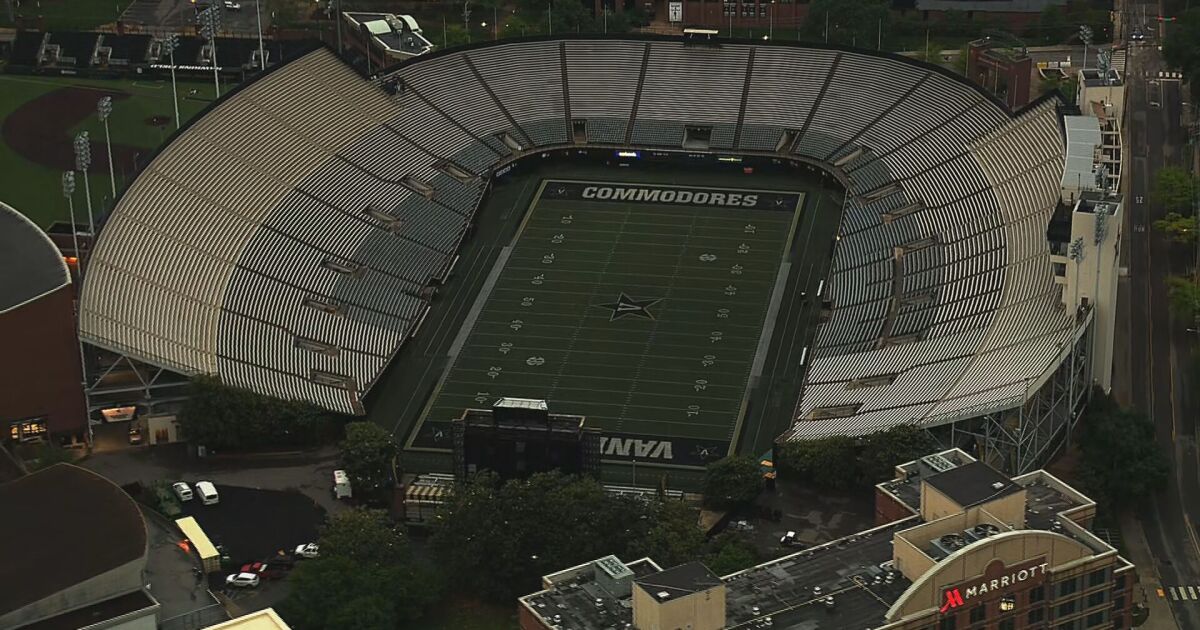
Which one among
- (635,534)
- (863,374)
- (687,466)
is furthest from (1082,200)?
(635,534)

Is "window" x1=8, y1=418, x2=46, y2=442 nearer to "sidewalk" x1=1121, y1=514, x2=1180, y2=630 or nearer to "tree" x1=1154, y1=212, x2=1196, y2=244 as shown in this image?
"sidewalk" x1=1121, y1=514, x2=1180, y2=630

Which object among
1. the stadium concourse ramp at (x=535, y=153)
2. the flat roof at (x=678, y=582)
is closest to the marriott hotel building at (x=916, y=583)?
the flat roof at (x=678, y=582)

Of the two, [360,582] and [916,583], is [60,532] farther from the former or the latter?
[916,583]

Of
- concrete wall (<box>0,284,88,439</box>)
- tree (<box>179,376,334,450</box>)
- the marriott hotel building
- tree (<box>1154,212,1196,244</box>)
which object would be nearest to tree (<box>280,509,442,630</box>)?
tree (<box>179,376,334,450</box>)

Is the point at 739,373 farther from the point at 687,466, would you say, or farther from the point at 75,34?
the point at 75,34

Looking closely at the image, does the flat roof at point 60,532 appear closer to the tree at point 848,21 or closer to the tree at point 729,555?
the tree at point 729,555

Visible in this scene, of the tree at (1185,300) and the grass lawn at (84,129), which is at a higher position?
the grass lawn at (84,129)

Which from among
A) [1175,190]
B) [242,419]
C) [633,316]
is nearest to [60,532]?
[242,419]
